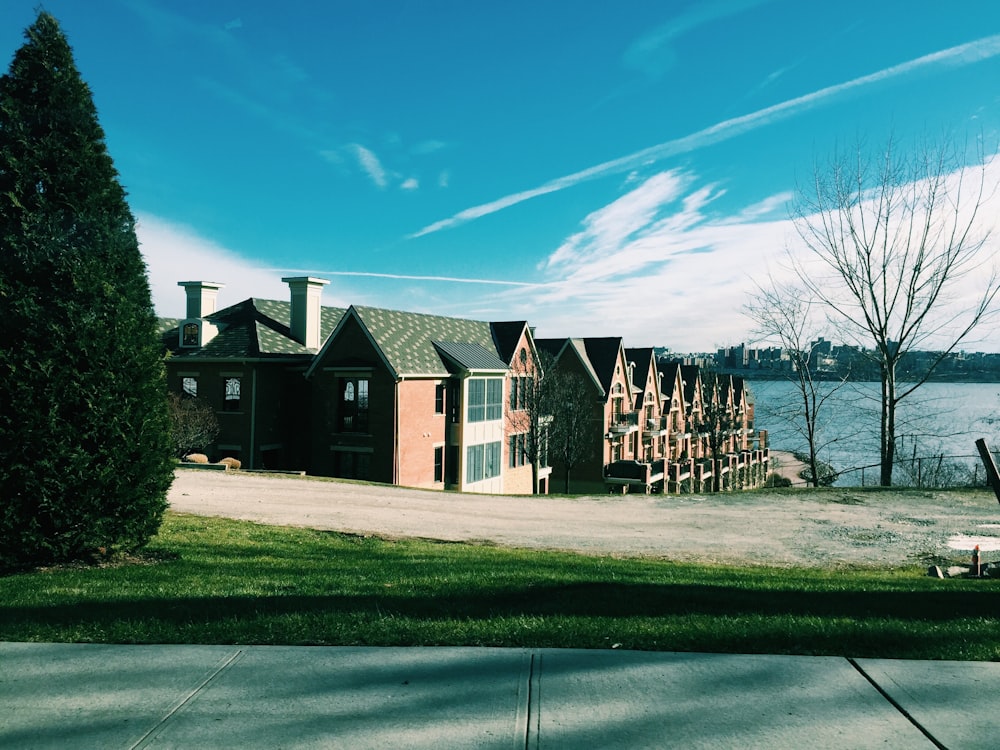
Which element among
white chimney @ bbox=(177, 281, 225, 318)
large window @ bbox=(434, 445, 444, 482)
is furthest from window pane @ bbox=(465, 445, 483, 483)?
white chimney @ bbox=(177, 281, 225, 318)

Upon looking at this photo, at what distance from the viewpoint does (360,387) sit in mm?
30047

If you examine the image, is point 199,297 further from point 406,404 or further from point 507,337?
point 507,337

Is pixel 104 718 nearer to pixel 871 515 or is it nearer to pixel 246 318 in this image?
pixel 871 515

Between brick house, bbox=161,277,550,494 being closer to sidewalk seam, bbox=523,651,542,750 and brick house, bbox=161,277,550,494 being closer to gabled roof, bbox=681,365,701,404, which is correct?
sidewalk seam, bbox=523,651,542,750

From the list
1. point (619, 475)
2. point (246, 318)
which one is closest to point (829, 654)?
point (246, 318)

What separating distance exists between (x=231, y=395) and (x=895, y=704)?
31.2 metres

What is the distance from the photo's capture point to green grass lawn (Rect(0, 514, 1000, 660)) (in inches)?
212

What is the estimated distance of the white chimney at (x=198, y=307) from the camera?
3209 cm

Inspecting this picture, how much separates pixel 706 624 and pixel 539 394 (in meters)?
32.2

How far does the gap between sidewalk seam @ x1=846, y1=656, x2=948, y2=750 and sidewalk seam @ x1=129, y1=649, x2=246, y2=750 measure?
449 centimetres

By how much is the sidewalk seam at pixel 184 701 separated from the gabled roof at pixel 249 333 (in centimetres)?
2735

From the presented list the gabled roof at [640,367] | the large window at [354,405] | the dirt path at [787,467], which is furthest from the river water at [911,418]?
the dirt path at [787,467]

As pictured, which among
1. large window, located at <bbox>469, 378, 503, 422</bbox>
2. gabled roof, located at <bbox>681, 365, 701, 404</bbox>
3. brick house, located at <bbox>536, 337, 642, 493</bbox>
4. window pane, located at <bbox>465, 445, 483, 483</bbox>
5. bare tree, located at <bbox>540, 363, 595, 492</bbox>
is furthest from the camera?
gabled roof, located at <bbox>681, 365, 701, 404</bbox>

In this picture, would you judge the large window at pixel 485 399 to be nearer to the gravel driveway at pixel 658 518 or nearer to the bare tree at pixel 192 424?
the gravel driveway at pixel 658 518
